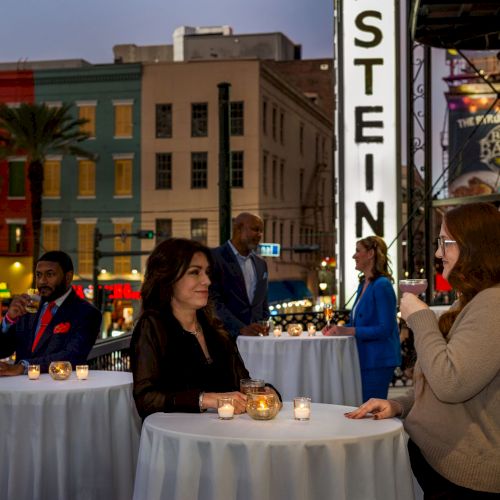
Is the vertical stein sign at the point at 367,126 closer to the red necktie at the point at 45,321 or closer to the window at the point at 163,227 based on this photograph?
the red necktie at the point at 45,321

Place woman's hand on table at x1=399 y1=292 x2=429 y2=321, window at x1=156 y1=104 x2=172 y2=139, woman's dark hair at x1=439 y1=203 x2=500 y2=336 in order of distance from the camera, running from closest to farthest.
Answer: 1. woman's dark hair at x1=439 y1=203 x2=500 y2=336
2. woman's hand on table at x1=399 y1=292 x2=429 y2=321
3. window at x1=156 y1=104 x2=172 y2=139

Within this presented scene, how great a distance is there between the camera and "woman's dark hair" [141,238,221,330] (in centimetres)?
472

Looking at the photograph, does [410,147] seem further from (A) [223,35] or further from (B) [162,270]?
(A) [223,35]

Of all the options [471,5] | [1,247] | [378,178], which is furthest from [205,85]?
[471,5]

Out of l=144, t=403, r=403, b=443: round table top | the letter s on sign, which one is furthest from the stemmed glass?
the letter s on sign

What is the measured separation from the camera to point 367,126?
51.4 ft

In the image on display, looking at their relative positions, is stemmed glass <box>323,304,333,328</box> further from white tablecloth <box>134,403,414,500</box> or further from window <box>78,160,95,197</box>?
window <box>78,160,95,197</box>

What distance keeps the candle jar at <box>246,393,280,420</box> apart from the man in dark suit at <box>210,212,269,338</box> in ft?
14.5

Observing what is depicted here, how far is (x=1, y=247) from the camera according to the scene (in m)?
50.7

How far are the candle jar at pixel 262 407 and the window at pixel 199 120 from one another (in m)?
45.6

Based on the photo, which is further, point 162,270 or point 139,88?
point 139,88

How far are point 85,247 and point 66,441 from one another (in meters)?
45.0

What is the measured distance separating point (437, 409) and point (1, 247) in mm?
49114

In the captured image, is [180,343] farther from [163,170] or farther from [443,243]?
[163,170]
